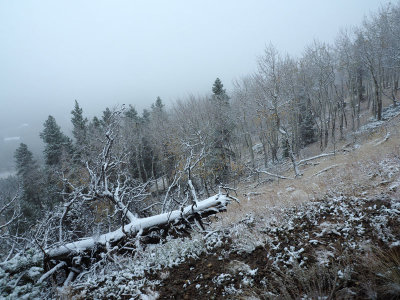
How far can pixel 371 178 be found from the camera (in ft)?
18.1

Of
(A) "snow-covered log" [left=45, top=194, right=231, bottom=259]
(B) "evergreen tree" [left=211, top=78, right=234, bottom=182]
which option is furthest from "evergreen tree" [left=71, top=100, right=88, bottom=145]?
(A) "snow-covered log" [left=45, top=194, right=231, bottom=259]

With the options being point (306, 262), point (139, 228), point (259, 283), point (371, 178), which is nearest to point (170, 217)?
point (139, 228)

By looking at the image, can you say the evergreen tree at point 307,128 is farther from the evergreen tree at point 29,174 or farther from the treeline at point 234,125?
the evergreen tree at point 29,174

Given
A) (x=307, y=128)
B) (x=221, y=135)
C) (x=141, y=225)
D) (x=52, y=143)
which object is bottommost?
(x=307, y=128)

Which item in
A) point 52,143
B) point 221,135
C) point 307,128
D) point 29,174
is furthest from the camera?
point 307,128

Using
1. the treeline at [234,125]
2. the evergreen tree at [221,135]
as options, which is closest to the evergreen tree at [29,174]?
the treeline at [234,125]

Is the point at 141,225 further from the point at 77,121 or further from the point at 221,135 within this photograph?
the point at 77,121

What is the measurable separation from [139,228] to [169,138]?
20.1 meters

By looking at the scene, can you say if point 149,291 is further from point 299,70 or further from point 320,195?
point 299,70

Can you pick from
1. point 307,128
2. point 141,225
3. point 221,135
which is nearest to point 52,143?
point 221,135

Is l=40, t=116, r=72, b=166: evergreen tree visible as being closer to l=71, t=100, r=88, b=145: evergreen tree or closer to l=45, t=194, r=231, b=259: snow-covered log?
l=71, t=100, r=88, b=145: evergreen tree

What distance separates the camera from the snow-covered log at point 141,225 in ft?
15.6

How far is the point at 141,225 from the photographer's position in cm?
510

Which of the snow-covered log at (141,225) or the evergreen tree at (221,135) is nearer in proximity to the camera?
the snow-covered log at (141,225)
